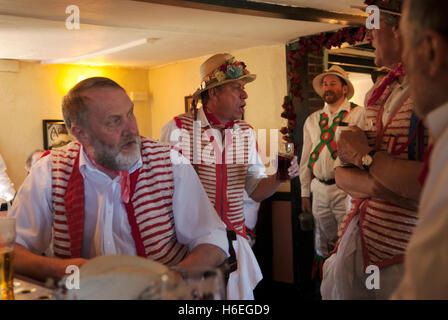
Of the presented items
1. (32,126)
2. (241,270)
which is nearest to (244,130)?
(241,270)

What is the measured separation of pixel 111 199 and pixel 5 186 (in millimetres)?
5669

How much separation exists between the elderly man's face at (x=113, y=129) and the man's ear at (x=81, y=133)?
0.16ft

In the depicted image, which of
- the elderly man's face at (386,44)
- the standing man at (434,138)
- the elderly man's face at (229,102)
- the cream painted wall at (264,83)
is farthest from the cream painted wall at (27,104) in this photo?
the standing man at (434,138)

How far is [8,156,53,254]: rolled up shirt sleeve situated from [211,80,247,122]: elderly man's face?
1582 millimetres

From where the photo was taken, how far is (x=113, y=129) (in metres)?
1.99

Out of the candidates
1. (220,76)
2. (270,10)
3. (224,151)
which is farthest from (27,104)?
(224,151)

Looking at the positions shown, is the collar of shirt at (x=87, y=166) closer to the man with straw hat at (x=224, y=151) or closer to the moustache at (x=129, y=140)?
the moustache at (x=129, y=140)

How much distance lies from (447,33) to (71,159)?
1.64 metres

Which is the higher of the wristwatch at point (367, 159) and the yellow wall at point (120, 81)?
the yellow wall at point (120, 81)

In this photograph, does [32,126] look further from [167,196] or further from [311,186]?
[167,196]

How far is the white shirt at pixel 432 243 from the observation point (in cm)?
79

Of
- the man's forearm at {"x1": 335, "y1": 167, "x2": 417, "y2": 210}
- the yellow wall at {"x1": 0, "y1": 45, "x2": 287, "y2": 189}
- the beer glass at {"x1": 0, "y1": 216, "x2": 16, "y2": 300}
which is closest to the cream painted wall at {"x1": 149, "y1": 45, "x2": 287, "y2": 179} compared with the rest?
the yellow wall at {"x1": 0, "y1": 45, "x2": 287, "y2": 189}

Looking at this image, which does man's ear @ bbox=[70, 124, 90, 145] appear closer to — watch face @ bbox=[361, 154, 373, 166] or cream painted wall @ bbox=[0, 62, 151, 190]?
watch face @ bbox=[361, 154, 373, 166]

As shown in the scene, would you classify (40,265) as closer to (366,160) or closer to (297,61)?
(366,160)
